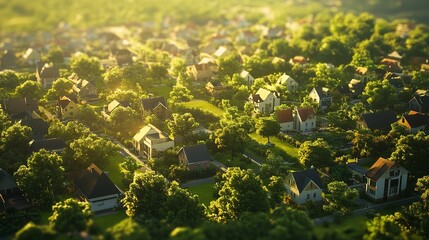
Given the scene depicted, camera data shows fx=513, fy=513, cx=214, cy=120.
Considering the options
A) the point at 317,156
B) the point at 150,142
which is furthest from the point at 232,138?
the point at 317,156

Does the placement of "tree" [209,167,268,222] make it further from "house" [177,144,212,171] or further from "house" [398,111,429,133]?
"house" [398,111,429,133]

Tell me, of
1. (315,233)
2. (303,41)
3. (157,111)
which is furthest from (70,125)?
(303,41)

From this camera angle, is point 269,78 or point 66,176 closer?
point 66,176

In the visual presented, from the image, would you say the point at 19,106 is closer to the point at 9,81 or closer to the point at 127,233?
the point at 9,81

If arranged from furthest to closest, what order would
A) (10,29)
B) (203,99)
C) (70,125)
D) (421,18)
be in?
(421,18)
(10,29)
(203,99)
(70,125)

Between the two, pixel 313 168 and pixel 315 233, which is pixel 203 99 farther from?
pixel 315 233

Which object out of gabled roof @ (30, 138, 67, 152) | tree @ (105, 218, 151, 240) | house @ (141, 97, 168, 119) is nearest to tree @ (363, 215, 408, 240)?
tree @ (105, 218, 151, 240)
